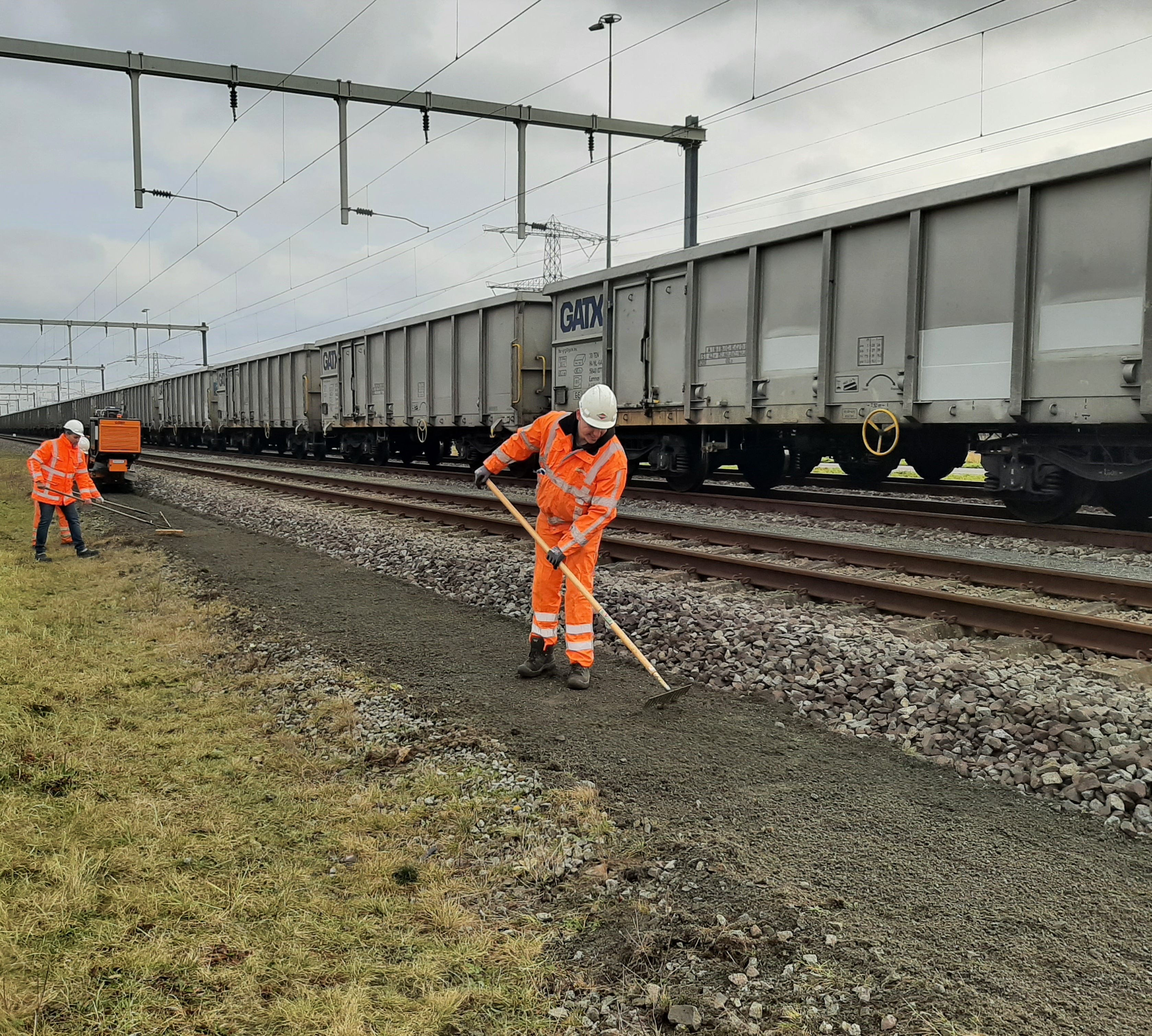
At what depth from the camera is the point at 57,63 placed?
532 inches

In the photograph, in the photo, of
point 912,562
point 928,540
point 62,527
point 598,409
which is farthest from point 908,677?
point 62,527

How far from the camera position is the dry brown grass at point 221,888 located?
226 cm

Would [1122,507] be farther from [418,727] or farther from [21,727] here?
[21,727]

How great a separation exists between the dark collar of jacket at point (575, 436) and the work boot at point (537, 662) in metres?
1.16

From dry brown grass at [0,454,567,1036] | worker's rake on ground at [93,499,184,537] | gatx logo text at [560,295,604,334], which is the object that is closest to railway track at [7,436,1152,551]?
gatx logo text at [560,295,604,334]

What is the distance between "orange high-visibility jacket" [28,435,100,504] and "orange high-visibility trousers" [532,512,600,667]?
6.85m

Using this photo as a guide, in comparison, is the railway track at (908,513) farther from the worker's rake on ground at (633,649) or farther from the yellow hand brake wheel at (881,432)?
the worker's rake on ground at (633,649)

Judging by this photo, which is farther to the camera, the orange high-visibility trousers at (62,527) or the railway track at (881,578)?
the orange high-visibility trousers at (62,527)

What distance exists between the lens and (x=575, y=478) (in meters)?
5.26

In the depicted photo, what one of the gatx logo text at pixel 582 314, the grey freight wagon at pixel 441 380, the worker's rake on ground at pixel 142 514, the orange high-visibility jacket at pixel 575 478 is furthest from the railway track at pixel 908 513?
the worker's rake on ground at pixel 142 514

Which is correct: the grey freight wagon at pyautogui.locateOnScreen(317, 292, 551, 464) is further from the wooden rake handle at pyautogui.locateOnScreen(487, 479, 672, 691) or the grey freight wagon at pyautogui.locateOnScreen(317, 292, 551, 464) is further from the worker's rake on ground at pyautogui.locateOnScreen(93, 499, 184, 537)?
the wooden rake handle at pyautogui.locateOnScreen(487, 479, 672, 691)

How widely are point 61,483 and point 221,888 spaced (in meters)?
8.58

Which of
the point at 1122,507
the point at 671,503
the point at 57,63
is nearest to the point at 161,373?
the point at 57,63

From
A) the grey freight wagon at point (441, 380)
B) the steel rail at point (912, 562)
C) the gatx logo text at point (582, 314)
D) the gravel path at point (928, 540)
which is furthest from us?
the grey freight wagon at point (441, 380)
